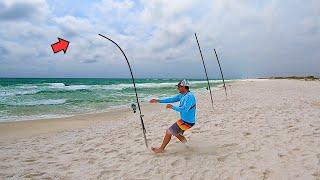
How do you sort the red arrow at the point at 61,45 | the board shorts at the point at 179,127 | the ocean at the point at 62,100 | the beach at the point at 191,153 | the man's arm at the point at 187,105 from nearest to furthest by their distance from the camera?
the beach at the point at 191,153 → the man's arm at the point at 187,105 → the board shorts at the point at 179,127 → the red arrow at the point at 61,45 → the ocean at the point at 62,100

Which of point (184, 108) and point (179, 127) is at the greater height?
point (184, 108)

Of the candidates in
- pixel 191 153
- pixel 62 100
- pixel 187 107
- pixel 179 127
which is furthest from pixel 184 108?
pixel 62 100

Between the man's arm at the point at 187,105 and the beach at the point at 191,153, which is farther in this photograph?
the man's arm at the point at 187,105

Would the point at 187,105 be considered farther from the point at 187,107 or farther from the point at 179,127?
the point at 179,127

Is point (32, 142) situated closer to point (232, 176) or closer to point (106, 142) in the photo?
point (106, 142)

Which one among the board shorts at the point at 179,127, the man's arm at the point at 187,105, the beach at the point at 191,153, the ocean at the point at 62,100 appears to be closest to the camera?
the beach at the point at 191,153

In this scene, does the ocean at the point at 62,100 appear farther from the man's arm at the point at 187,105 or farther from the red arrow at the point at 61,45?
the man's arm at the point at 187,105

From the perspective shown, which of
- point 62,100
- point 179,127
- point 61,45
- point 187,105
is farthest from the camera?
point 62,100

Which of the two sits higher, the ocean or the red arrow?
the red arrow

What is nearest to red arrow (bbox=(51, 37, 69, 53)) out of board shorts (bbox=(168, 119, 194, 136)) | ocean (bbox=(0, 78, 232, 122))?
board shorts (bbox=(168, 119, 194, 136))

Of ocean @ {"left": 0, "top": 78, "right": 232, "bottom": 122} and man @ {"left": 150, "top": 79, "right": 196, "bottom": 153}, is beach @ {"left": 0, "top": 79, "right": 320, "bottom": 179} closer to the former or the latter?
man @ {"left": 150, "top": 79, "right": 196, "bottom": 153}

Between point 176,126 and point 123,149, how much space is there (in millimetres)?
1502

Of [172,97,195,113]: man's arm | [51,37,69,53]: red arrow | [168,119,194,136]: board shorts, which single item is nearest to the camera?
[172,97,195,113]: man's arm

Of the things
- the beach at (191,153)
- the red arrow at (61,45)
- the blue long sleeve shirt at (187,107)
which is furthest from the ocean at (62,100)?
the blue long sleeve shirt at (187,107)
